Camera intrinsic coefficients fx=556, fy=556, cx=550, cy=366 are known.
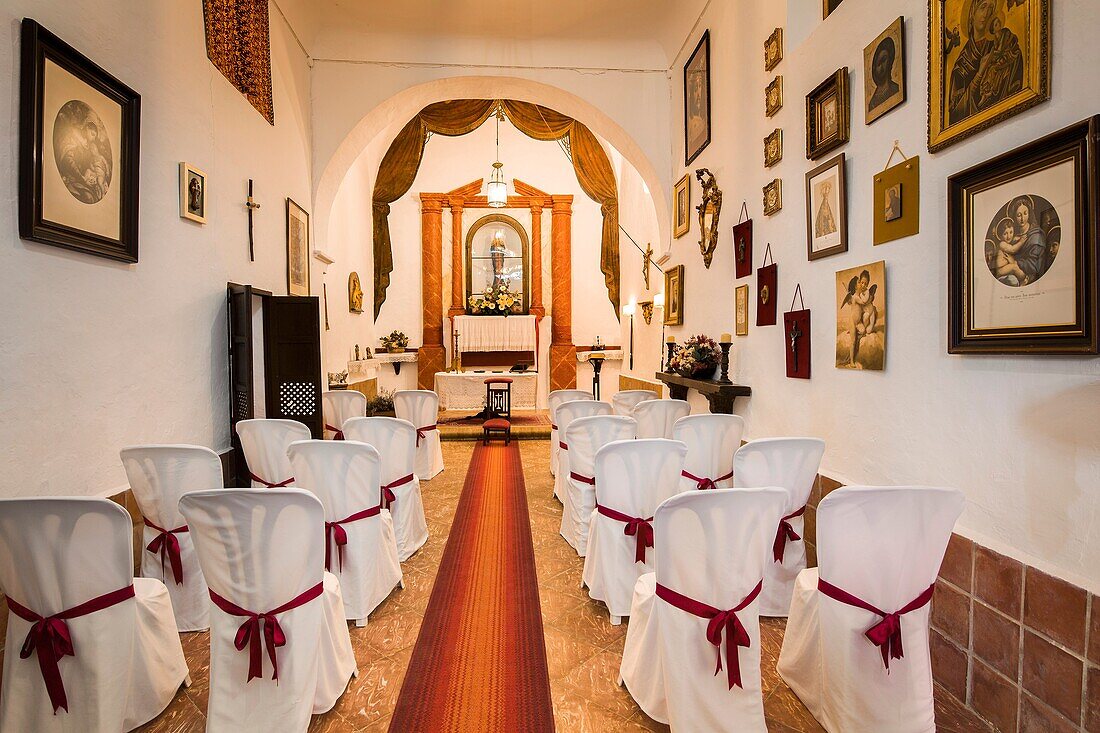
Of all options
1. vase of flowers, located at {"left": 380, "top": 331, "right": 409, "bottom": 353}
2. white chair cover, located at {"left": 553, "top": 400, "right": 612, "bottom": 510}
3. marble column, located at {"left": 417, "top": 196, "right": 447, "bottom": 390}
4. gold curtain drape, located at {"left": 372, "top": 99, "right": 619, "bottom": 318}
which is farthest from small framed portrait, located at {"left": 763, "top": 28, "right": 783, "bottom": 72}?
marble column, located at {"left": 417, "top": 196, "right": 447, "bottom": 390}

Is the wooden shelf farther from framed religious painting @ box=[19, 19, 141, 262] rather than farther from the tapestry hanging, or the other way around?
the tapestry hanging

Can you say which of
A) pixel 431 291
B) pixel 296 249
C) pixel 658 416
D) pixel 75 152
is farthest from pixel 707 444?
pixel 431 291

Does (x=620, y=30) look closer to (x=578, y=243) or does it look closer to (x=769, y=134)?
(x=769, y=134)

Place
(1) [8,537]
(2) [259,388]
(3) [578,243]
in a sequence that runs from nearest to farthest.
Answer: (1) [8,537] → (2) [259,388] → (3) [578,243]

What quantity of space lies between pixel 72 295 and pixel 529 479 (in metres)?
4.36

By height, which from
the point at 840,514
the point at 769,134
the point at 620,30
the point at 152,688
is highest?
the point at 620,30

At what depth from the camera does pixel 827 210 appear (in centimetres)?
339

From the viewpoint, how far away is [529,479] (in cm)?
614

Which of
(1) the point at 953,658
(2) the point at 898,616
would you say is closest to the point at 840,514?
(2) the point at 898,616

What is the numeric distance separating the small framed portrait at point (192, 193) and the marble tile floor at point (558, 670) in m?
2.57

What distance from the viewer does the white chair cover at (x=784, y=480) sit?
8.98 ft

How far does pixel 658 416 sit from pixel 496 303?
753cm

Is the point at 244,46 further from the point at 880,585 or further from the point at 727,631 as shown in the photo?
the point at 880,585

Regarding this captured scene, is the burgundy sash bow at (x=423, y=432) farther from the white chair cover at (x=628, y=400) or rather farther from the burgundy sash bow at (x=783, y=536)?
the burgundy sash bow at (x=783, y=536)
